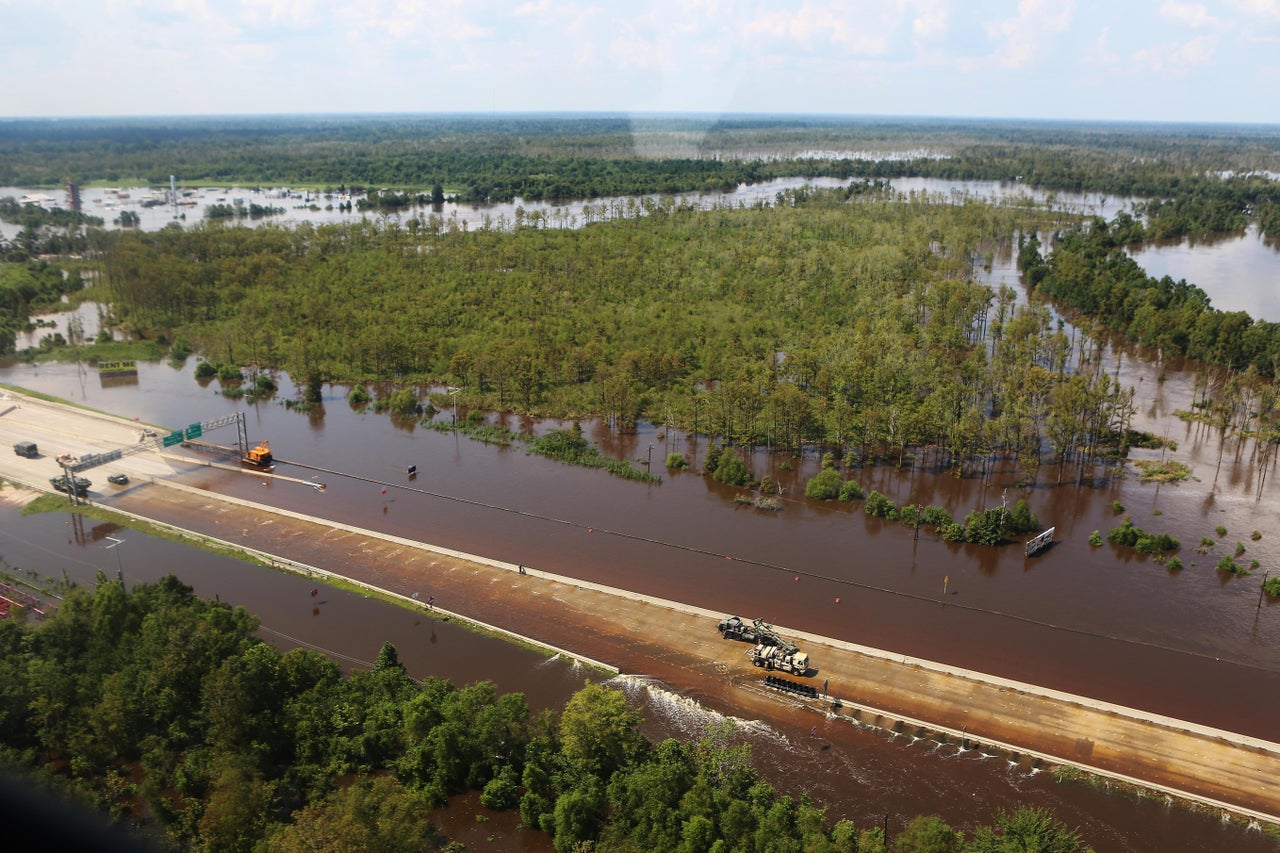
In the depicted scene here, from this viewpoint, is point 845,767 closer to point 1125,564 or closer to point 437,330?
point 1125,564

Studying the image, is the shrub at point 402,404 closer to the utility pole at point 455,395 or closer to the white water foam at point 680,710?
the utility pole at point 455,395

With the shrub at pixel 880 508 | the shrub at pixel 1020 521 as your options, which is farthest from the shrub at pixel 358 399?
the shrub at pixel 1020 521

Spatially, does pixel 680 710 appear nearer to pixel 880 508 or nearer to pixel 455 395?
pixel 880 508

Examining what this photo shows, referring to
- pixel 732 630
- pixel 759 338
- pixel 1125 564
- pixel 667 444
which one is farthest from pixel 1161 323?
pixel 732 630

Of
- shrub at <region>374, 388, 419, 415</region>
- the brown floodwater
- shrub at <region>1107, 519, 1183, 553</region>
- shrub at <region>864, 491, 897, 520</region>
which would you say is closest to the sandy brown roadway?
the brown floodwater

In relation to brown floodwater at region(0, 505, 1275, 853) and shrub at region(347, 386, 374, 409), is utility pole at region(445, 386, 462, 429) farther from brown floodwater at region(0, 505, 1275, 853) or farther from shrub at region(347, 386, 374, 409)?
brown floodwater at region(0, 505, 1275, 853)
